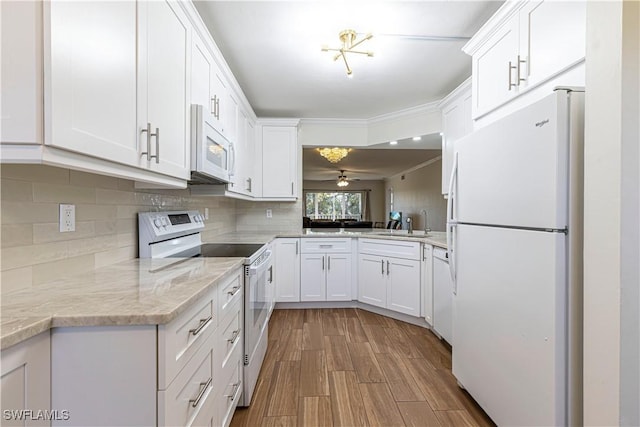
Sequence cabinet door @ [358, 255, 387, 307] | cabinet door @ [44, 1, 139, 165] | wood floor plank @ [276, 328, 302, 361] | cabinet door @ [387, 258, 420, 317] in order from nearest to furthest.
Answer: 1. cabinet door @ [44, 1, 139, 165]
2. wood floor plank @ [276, 328, 302, 361]
3. cabinet door @ [387, 258, 420, 317]
4. cabinet door @ [358, 255, 387, 307]

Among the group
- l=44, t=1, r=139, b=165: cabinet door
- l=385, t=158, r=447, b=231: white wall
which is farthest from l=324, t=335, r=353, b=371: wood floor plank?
l=385, t=158, r=447, b=231: white wall

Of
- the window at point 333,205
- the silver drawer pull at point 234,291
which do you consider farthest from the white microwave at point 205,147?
the window at point 333,205

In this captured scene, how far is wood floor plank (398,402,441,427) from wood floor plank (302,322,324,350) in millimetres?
920

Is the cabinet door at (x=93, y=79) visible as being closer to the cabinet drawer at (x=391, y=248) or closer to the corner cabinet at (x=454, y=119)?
the corner cabinet at (x=454, y=119)

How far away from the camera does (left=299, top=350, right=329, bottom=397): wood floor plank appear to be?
1934 millimetres

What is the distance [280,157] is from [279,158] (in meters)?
0.02

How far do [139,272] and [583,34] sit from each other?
2202 millimetres

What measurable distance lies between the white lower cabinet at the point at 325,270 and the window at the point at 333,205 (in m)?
8.70

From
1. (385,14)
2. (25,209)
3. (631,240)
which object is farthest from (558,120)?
(25,209)

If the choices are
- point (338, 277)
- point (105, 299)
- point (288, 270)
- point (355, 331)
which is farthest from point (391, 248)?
point (105, 299)

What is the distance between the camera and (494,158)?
1.56 meters

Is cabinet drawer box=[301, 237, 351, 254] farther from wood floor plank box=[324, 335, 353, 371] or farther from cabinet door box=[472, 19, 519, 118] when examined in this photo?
cabinet door box=[472, 19, 519, 118]

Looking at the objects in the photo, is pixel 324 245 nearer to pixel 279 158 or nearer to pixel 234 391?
pixel 279 158

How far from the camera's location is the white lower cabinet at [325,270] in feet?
11.7
